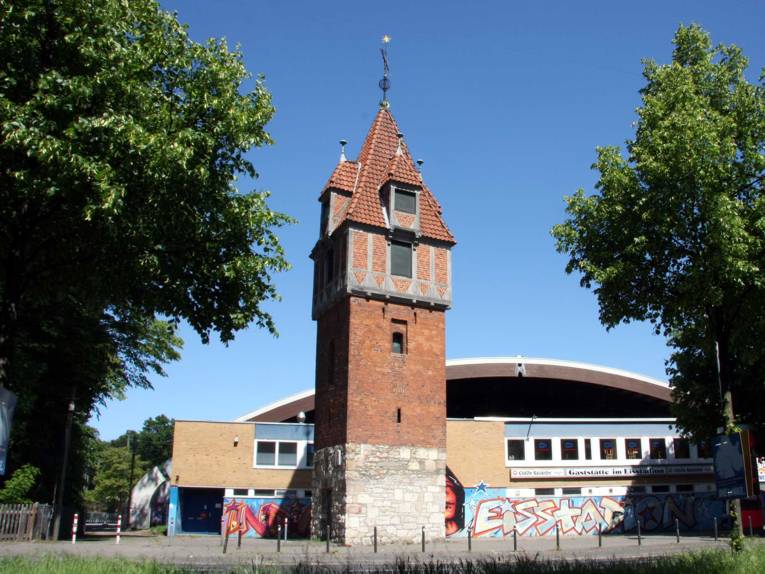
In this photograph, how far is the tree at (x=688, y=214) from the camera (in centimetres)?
1883

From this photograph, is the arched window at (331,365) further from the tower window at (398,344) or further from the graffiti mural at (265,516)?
the graffiti mural at (265,516)

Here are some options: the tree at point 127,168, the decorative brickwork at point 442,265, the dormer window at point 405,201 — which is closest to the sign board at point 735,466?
the tree at point 127,168

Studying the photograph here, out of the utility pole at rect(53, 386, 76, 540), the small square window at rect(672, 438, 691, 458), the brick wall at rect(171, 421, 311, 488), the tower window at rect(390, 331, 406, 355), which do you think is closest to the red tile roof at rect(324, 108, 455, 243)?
the tower window at rect(390, 331, 406, 355)

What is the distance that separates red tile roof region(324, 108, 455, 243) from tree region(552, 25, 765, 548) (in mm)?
13565

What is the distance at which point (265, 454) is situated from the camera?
4362cm

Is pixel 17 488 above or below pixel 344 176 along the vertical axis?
below

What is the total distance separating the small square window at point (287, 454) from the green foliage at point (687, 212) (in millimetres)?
26697

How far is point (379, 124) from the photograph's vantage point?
3956 centimetres

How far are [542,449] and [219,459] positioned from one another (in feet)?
62.6

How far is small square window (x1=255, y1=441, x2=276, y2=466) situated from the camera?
43406 millimetres

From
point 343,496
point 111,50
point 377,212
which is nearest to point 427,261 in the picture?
point 377,212

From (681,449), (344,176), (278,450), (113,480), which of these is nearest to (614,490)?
(681,449)

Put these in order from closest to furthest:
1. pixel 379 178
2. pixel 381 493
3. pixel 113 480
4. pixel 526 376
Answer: pixel 381 493, pixel 379 178, pixel 526 376, pixel 113 480

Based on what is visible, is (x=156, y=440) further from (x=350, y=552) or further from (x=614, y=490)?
(x=350, y=552)
